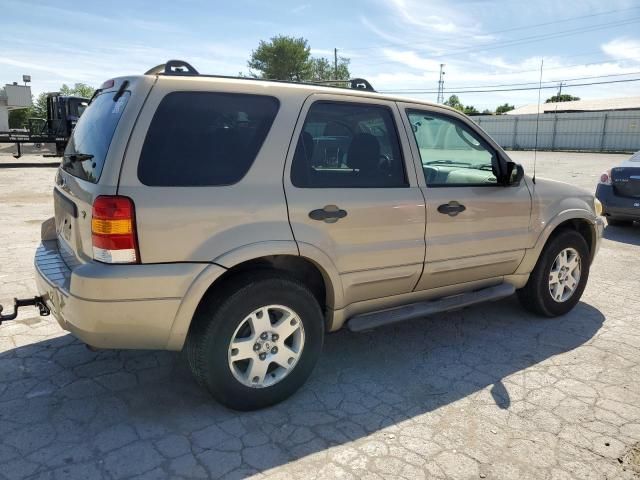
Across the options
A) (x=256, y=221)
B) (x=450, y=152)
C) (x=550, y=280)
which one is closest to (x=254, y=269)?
(x=256, y=221)

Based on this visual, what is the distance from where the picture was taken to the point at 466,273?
382cm

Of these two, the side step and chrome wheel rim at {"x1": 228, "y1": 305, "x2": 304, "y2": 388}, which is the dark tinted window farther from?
the side step

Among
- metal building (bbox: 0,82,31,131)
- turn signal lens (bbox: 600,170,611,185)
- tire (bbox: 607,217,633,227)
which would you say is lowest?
tire (bbox: 607,217,633,227)

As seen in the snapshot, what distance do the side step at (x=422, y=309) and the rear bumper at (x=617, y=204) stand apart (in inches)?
204

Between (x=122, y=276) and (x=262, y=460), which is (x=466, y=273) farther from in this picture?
(x=122, y=276)

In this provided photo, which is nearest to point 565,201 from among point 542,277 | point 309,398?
point 542,277

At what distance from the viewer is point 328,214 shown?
2980mm

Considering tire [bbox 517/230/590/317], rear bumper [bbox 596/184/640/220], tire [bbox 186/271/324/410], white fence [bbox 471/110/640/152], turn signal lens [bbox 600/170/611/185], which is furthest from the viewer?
white fence [bbox 471/110/640/152]

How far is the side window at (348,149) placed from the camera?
3004 millimetres

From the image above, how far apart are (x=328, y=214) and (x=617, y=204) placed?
23.2ft

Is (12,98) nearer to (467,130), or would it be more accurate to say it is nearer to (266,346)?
(467,130)

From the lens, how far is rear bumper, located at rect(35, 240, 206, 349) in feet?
8.13

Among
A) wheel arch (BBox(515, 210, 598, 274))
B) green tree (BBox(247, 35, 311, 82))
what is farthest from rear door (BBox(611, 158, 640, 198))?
green tree (BBox(247, 35, 311, 82))

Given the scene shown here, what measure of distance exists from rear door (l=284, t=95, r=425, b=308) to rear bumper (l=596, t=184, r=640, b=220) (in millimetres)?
6213
